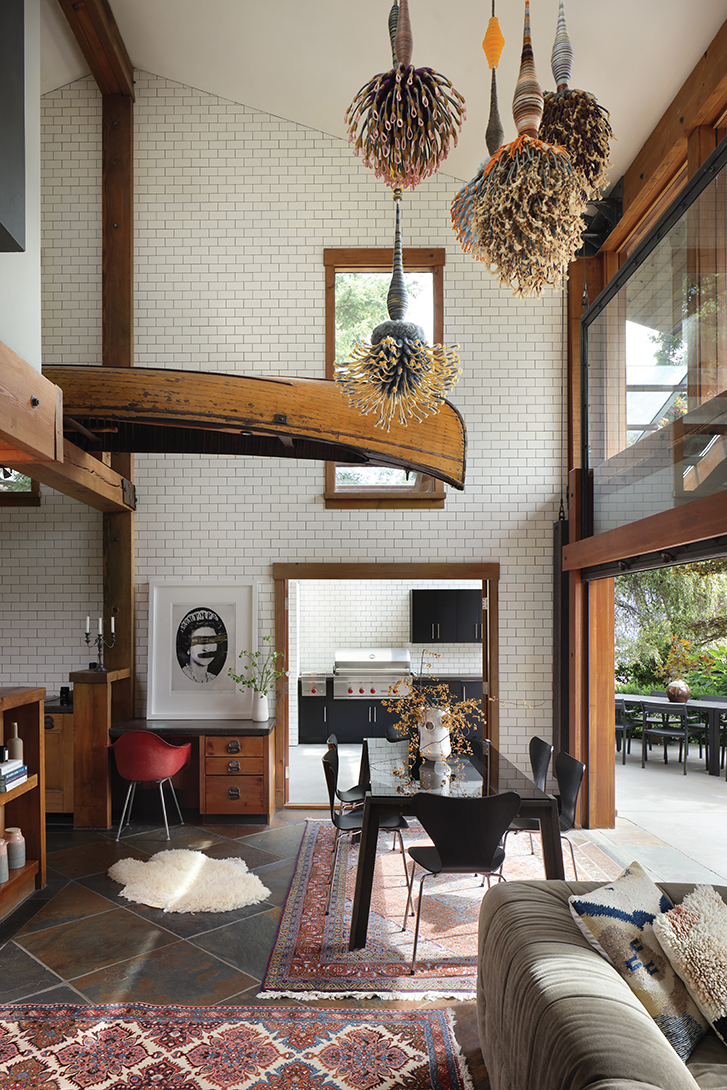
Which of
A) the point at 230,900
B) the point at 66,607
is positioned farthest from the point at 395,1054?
the point at 66,607

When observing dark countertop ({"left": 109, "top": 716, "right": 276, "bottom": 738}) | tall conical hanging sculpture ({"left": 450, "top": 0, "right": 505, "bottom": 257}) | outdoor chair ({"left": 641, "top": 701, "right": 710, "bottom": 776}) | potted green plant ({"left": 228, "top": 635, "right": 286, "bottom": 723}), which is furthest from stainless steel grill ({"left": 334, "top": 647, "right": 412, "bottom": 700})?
tall conical hanging sculpture ({"left": 450, "top": 0, "right": 505, "bottom": 257})

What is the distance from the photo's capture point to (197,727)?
6453 millimetres

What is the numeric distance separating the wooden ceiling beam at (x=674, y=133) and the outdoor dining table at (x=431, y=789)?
171 inches

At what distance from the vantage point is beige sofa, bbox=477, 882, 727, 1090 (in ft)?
6.04

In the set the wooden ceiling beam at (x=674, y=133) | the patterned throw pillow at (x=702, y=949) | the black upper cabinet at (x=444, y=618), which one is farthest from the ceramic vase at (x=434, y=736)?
the black upper cabinet at (x=444, y=618)

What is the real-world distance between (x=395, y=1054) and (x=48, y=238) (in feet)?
23.5

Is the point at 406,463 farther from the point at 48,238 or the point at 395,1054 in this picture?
the point at 48,238

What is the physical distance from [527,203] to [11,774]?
461 centimetres

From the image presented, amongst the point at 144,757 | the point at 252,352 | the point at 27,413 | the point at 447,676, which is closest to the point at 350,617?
the point at 447,676

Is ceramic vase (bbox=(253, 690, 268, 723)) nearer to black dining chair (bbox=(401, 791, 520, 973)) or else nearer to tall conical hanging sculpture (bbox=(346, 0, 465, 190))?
black dining chair (bbox=(401, 791, 520, 973))

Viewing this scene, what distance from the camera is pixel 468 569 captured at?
698 centimetres

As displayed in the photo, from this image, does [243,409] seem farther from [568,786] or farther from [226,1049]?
[568,786]

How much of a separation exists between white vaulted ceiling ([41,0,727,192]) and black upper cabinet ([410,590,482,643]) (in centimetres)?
572

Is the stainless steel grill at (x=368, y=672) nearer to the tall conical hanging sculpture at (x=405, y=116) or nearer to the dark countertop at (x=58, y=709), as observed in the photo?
the dark countertop at (x=58, y=709)
